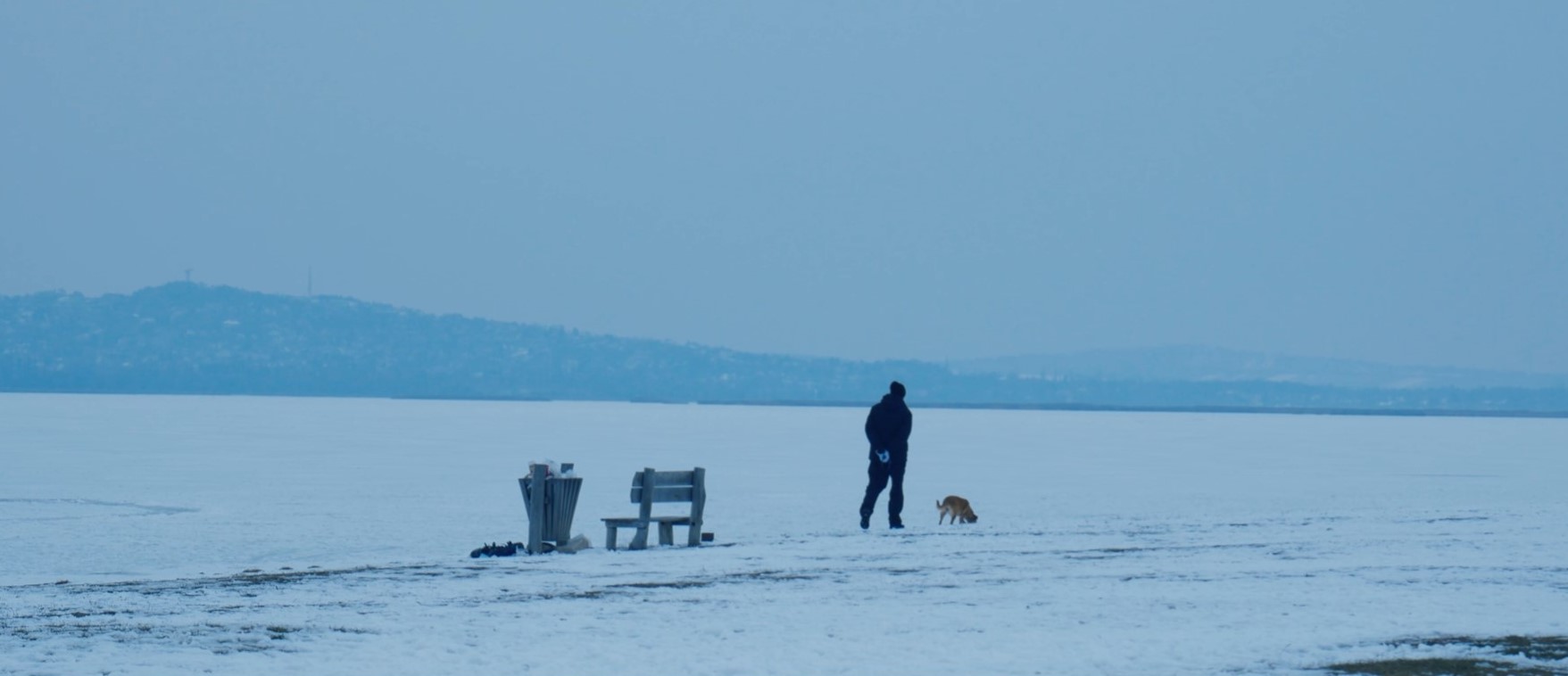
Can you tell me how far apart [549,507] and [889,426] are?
3.51 meters

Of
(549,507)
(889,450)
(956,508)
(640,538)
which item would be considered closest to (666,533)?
(640,538)

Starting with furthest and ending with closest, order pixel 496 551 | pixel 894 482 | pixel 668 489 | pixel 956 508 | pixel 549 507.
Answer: pixel 956 508
pixel 894 482
pixel 668 489
pixel 549 507
pixel 496 551

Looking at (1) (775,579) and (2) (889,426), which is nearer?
(1) (775,579)

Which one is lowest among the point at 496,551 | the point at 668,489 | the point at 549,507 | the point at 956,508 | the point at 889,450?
the point at 496,551

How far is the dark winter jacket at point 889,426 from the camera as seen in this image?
1568cm

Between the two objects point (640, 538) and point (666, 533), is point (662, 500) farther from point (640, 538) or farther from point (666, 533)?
point (640, 538)

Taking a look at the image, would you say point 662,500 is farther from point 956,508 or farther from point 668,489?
point 956,508

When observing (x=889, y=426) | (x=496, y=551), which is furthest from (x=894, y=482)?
(x=496, y=551)

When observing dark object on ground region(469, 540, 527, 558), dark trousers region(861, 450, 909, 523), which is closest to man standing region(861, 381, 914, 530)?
dark trousers region(861, 450, 909, 523)

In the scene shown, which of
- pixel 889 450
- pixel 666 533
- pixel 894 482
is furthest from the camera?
pixel 894 482

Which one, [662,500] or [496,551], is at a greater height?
[662,500]

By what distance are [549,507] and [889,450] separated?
3483mm

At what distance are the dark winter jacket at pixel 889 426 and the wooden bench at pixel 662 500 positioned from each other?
193 centimetres

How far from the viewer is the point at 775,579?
1100cm
